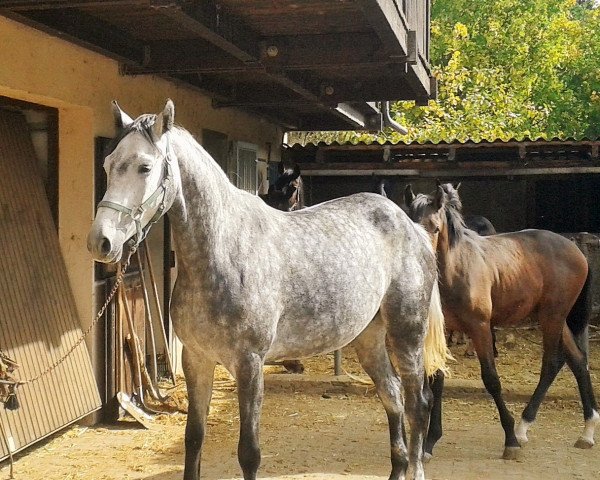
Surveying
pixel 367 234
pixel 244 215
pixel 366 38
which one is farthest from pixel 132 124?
pixel 366 38

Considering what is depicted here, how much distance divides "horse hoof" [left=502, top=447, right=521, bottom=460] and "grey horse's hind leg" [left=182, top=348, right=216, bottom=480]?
242cm

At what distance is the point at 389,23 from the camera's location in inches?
181

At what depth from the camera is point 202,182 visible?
11.3 feet

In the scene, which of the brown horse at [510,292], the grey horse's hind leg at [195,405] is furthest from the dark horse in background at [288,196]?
the grey horse's hind leg at [195,405]

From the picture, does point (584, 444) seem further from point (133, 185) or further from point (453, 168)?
point (453, 168)

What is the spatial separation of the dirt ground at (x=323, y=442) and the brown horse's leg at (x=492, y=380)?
0.11 m

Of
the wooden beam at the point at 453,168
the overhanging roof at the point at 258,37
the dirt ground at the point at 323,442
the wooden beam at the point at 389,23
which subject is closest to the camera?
the wooden beam at the point at 389,23

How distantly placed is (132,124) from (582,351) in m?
4.31

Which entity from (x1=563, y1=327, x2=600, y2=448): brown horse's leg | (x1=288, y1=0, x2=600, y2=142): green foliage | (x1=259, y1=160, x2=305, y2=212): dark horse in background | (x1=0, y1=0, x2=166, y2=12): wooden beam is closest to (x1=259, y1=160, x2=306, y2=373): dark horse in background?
(x1=259, y1=160, x2=305, y2=212): dark horse in background

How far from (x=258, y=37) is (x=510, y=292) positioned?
8.78 feet

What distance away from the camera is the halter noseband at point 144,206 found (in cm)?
298

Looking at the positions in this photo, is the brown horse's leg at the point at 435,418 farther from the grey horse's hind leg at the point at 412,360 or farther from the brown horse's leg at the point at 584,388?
the brown horse's leg at the point at 584,388

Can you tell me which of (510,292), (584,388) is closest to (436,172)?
(510,292)

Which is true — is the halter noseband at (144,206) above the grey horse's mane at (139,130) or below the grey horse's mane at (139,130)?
below
